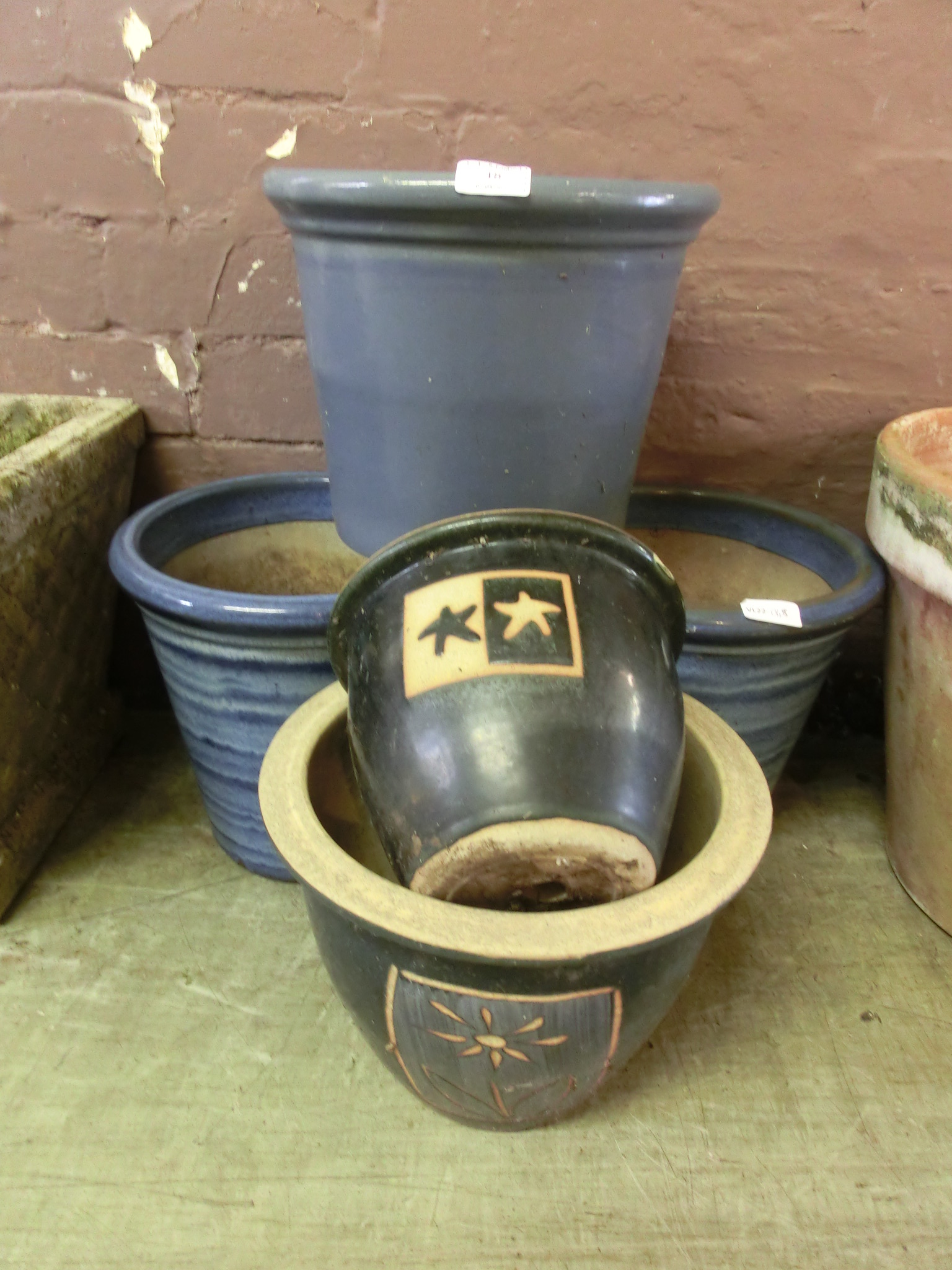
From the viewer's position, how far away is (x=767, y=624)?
3.29ft

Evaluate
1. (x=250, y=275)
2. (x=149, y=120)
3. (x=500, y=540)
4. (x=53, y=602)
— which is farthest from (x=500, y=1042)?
(x=149, y=120)

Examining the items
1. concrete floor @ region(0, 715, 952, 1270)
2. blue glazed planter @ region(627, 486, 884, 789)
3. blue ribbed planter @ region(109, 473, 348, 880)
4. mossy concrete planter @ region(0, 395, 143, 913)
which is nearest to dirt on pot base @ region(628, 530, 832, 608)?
blue glazed planter @ region(627, 486, 884, 789)

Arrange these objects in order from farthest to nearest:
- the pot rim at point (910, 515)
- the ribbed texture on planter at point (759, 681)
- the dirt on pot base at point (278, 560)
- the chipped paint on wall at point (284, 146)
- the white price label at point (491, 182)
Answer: the dirt on pot base at point (278, 560), the chipped paint on wall at point (284, 146), the ribbed texture on planter at point (759, 681), the pot rim at point (910, 515), the white price label at point (491, 182)

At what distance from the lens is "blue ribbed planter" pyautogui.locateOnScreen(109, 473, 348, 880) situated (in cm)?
96

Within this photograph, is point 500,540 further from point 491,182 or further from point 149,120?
point 149,120

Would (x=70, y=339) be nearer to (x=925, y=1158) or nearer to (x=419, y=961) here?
(x=419, y=961)

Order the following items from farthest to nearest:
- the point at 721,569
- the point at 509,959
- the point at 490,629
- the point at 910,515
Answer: the point at 721,569
the point at 910,515
the point at 490,629
the point at 509,959

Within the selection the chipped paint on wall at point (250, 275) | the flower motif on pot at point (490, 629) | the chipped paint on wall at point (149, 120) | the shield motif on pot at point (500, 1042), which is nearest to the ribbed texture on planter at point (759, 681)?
the flower motif on pot at point (490, 629)

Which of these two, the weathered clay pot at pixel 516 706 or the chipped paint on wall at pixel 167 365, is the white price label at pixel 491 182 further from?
the chipped paint on wall at pixel 167 365

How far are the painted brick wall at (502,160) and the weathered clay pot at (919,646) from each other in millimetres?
240

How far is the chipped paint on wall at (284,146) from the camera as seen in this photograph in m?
1.15

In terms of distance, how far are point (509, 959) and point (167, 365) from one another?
3.54ft

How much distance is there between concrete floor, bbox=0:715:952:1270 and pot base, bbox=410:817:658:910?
1.08 ft

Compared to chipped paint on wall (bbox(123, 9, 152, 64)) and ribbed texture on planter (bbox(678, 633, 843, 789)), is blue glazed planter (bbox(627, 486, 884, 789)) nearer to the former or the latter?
ribbed texture on planter (bbox(678, 633, 843, 789))
